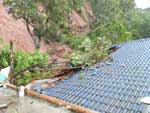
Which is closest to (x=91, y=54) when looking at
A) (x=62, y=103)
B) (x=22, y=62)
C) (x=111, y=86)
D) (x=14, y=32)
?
(x=22, y=62)

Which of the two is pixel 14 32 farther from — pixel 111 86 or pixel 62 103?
pixel 62 103

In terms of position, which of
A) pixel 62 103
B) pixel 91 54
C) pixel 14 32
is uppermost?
pixel 14 32

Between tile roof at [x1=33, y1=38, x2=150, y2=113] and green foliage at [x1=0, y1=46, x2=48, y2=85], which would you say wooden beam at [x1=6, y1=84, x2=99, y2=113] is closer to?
tile roof at [x1=33, y1=38, x2=150, y2=113]

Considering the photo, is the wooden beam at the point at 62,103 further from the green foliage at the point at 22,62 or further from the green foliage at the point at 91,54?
the green foliage at the point at 91,54

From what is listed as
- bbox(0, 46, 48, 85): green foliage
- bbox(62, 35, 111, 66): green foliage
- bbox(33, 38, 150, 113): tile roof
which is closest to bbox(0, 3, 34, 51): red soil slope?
bbox(0, 46, 48, 85): green foliage

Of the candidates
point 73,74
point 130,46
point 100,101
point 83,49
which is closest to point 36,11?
point 83,49

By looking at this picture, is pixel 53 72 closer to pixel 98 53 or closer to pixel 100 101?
pixel 98 53

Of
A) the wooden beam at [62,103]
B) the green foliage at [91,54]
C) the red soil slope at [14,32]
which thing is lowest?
the wooden beam at [62,103]

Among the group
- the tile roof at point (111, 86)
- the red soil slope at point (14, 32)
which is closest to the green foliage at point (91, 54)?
the tile roof at point (111, 86)

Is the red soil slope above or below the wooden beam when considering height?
above

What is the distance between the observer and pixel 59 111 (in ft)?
20.6

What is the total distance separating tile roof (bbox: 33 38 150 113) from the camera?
678cm

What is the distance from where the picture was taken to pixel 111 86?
8.01 meters

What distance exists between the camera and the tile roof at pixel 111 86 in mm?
6782
